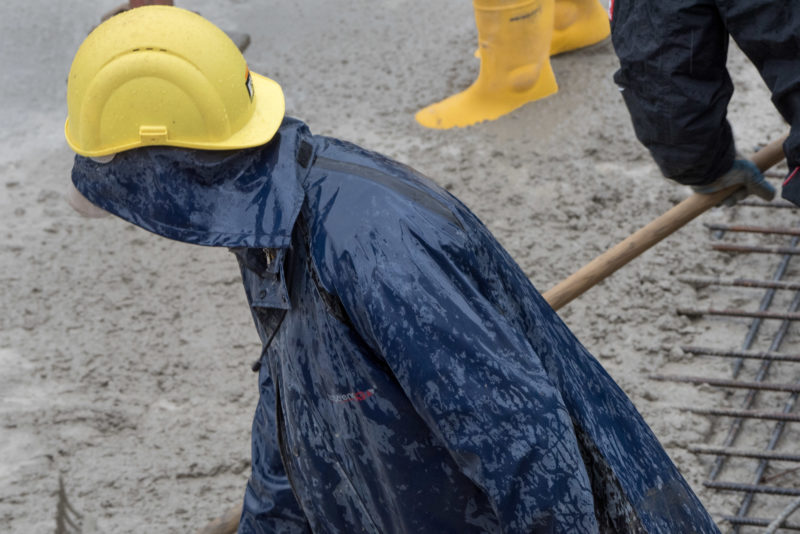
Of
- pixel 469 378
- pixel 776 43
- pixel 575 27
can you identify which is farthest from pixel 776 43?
pixel 575 27

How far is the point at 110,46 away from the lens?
1.62m

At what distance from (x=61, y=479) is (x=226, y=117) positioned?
179cm

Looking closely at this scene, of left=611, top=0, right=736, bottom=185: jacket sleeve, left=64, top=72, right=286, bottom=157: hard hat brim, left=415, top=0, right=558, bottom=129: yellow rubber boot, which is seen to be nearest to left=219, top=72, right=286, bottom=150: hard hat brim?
left=64, top=72, right=286, bottom=157: hard hat brim

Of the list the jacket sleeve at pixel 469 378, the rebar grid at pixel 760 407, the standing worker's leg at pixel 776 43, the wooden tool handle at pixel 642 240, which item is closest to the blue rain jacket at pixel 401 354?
the jacket sleeve at pixel 469 378

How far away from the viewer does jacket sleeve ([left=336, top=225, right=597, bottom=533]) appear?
1472mm

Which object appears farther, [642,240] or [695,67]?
[642,240]

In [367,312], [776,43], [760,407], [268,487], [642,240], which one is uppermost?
[776,43]

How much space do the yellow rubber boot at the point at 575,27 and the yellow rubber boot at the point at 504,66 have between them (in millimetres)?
312

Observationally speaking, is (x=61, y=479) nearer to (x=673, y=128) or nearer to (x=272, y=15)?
(x=673, y=128)

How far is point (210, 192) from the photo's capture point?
1.57m

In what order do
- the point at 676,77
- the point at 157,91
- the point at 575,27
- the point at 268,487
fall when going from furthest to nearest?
Result: the point at 575,27 → the point at 676,77 → the point at 268,487 → the point at 157,91

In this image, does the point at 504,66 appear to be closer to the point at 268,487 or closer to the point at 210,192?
the point at 268,487

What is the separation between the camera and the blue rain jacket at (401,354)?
149 centimetres

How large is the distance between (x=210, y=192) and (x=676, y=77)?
1.20 m
